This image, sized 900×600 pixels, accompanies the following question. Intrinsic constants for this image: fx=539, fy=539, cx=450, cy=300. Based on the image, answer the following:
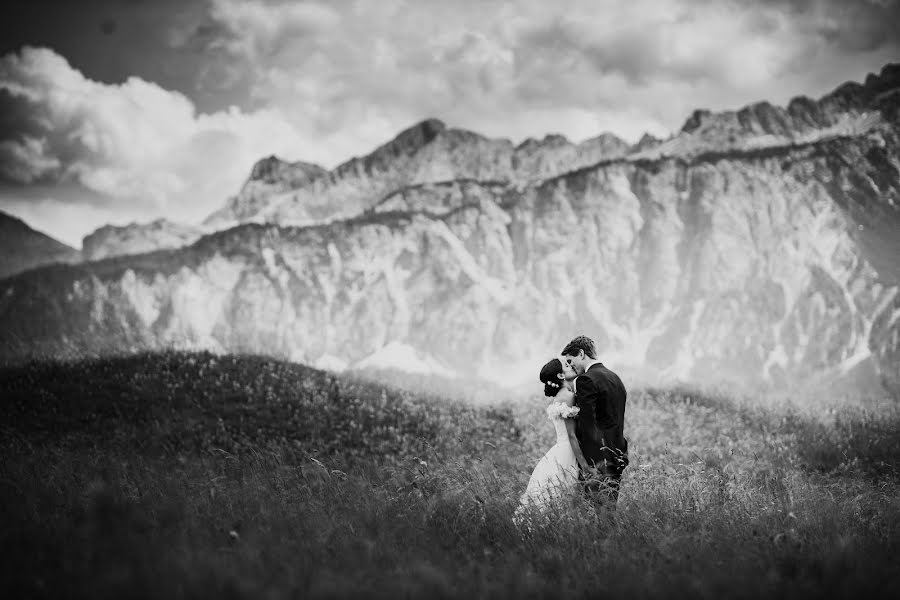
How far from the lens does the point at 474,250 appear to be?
75812 millimetres

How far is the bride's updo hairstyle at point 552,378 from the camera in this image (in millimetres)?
7133

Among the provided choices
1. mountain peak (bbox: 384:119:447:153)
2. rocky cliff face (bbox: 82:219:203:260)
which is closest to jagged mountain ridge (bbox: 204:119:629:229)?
mountain peak (bbox: 384:119:447:153)

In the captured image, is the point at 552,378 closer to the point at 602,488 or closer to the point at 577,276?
the point at 602,488

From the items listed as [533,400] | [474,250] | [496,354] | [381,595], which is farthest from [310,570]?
[474,250]

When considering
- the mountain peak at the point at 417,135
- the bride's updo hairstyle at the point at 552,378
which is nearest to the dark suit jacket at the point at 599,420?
the bride's updo hairstyle at the point at 552,378

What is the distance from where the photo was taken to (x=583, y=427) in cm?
675

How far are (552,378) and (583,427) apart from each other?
2.49 feet

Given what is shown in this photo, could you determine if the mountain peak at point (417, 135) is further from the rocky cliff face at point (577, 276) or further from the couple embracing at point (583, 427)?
the couple embracing at point (583, 427)

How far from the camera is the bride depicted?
626 cm

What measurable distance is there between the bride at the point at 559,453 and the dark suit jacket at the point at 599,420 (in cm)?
14

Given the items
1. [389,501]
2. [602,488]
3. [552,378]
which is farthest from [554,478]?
[389,501]

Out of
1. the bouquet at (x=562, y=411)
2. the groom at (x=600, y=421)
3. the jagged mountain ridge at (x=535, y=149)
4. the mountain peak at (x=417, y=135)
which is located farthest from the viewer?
the mountain peak at (x=417, y=135)

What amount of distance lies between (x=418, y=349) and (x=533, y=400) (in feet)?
184

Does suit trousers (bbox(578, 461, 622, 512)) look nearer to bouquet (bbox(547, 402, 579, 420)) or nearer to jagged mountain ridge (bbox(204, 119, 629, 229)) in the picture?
bouquet (bbox(547, 402, 579, 420))
